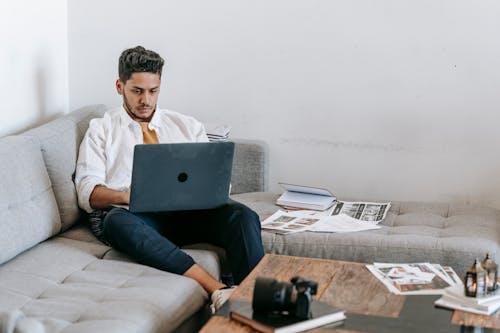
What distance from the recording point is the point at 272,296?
219 centimetres

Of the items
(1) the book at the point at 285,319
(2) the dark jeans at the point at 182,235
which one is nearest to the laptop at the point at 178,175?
(2) the dark jeans at the point at 182,235

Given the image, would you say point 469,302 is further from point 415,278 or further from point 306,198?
point 306,198

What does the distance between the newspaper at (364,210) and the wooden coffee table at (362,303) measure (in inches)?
33.8

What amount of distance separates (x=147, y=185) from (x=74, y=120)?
0.69m

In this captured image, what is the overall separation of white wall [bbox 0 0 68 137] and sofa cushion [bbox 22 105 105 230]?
304 mm

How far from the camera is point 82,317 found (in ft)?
8.07

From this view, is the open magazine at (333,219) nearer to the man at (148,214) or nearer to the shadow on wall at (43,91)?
the man at (148,214)

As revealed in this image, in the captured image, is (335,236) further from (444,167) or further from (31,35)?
(31,35)

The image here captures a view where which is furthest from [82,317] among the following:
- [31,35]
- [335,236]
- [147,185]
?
[31,35]

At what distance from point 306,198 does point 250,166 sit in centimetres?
33

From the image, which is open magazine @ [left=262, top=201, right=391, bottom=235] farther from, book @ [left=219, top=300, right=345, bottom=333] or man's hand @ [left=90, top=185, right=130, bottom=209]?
book @ [left=219, top=300, right=345, bottom=333]

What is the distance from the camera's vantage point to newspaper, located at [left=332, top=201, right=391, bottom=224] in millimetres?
3564

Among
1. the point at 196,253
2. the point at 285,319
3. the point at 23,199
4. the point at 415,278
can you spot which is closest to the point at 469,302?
the point at 415,278

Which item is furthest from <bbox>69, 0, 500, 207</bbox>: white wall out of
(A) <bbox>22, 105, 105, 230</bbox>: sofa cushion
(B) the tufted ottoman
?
(A) <bbox>22, 105, 105, 230</bbox>: sofa cushion
